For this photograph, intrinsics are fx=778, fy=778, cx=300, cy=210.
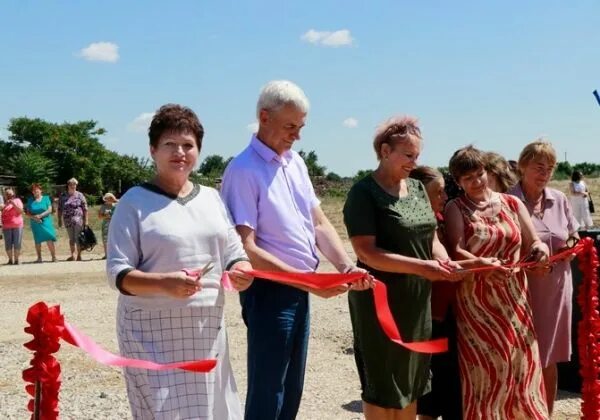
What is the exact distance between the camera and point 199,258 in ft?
10.7

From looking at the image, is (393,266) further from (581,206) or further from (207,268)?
(581,206)

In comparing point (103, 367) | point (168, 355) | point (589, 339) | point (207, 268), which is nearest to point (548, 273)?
point (589, 339)

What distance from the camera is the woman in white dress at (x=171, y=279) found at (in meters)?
3.13

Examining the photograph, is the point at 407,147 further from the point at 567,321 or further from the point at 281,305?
the point at 567,321

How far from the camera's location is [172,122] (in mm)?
3275

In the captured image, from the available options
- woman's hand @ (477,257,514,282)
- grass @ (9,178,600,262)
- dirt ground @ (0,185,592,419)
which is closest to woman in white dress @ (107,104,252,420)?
woman's hand @ (477,257,514,282)

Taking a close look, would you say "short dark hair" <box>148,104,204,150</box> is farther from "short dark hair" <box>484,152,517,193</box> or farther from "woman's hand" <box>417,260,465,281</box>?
"short dark hair" <box>484,152,517,193</box>

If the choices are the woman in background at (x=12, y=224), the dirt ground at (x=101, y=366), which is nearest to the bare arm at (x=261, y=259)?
the dirt ground at (x=101, y=366)

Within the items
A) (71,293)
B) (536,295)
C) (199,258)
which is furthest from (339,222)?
(199,258)

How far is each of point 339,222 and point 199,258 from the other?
24364mm

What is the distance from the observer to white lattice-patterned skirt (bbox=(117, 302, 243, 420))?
3152mm

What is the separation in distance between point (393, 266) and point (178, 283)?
141cm

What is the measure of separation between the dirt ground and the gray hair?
283 centimetres

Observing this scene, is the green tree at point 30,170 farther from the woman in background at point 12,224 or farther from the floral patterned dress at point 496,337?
the floral patterned dress at point 496,337
